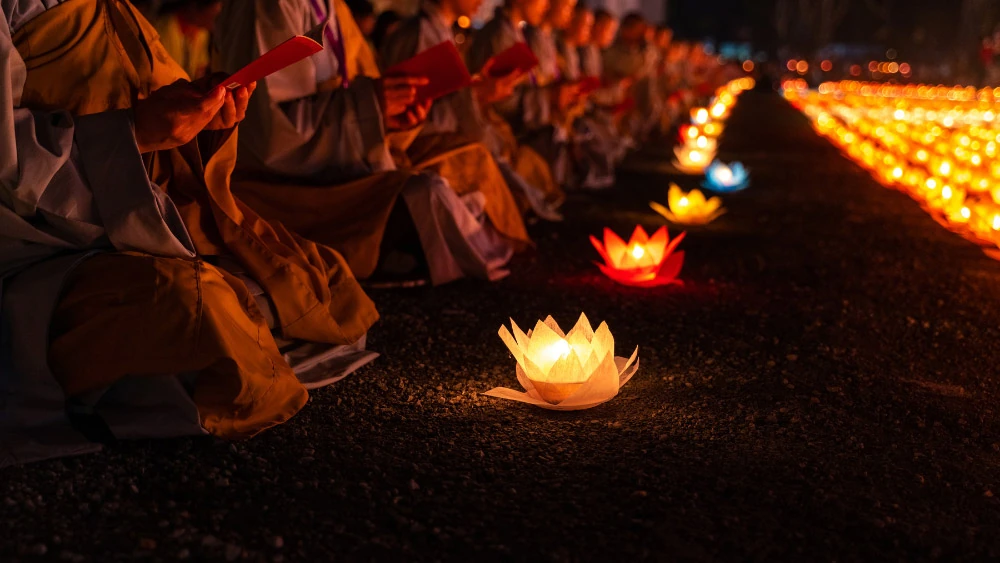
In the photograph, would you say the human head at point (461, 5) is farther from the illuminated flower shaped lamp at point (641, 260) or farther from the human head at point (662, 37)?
the human head at point (662, 37)

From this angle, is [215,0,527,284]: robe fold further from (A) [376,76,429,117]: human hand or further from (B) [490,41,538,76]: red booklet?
(B) [490,41,538,76]: red booklet

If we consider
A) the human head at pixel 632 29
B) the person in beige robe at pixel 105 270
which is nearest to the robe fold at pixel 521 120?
the person in beige robe at pixel 105 270

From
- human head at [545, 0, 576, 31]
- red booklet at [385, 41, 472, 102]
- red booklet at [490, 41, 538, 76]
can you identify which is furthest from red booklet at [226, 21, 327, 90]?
human head at [545, 0, 576, 31]

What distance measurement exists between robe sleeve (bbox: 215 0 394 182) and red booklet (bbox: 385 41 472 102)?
0.61 feet

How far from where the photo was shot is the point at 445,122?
502 cm

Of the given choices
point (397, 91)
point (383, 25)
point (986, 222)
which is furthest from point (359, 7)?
point (986, 222)

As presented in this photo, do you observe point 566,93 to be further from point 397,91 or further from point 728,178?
point 397,91

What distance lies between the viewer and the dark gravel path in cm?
186

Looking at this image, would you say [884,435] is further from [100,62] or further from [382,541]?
[100,62]

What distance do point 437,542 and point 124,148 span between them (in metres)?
1.16

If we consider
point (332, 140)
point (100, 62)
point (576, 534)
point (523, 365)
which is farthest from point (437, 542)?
point (332, 140)

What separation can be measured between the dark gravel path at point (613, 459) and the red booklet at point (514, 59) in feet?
3.32

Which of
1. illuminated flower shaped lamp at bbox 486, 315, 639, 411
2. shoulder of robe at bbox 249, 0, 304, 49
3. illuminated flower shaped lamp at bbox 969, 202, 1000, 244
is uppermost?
shoulder of robe at bbox 249, 0, 304, 49

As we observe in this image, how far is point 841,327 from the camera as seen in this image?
3463mm
